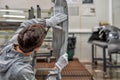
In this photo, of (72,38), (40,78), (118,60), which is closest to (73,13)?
(72,38)

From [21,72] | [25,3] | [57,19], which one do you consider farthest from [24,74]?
[25,3]

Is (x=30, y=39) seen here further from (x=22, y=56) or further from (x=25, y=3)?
(x=25, y=3)

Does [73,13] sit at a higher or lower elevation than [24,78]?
higher

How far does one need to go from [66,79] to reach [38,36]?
8.59ft

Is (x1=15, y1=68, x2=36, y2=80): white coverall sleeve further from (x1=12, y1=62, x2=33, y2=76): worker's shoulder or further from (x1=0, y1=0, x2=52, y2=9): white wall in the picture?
(x1=0, y1=0, x2=52, y2=9): white wall

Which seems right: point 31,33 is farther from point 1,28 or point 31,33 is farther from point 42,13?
point 42,13

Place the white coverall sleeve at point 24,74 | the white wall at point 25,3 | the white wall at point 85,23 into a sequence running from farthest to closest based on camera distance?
the white wall at point 85,23
the white wall at point 25,3
the white coverall sleeve at point 24,74

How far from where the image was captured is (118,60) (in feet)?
21.8

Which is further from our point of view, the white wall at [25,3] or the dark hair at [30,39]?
the white wall at [25,3]

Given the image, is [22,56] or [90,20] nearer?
[22,56]

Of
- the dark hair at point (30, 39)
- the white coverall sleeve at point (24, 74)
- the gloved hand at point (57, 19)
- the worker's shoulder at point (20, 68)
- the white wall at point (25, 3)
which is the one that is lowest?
the white coverall sleeve at point (24, 74)

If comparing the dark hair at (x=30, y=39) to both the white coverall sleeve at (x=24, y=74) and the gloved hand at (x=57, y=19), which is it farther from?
the gloved hand at (x=57, y=19)

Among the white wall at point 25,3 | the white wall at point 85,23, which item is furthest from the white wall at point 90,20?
the white wall at point 25,3

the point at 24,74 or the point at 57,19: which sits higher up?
the point at 57,19
